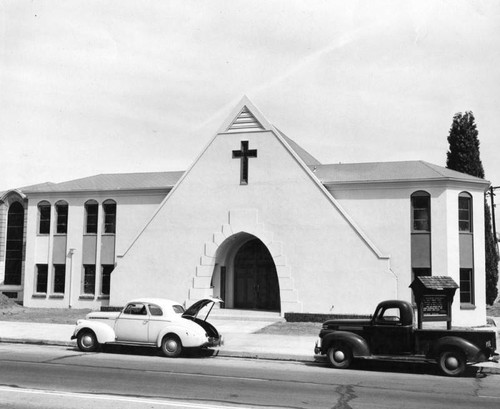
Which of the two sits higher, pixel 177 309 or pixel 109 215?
pixel 109 215

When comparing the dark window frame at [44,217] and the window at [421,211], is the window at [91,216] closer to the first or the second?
the dark window frame at [44,217]

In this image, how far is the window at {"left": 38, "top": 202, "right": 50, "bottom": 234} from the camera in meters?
33.2

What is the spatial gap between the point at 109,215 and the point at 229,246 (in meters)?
7.23

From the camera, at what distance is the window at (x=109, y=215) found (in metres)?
32.1

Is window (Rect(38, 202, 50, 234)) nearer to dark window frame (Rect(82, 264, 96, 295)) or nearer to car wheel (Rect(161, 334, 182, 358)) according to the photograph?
dark window frame (Rect(82, 264, 96, 295))

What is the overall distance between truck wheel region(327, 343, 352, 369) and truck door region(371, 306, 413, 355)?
64 cm

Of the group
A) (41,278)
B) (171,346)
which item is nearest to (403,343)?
(171,346)

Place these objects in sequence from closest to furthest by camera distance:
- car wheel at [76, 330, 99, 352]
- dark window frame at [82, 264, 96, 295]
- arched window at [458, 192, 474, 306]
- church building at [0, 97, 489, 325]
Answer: car wheel at [76, 330, 99, 352] → church building at [0, 97, 489, 325] → arched window at [458, 192, 474, 306] → dark window frame at [82, 264, 96, 295]

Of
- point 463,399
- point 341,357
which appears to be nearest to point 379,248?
point 341,357

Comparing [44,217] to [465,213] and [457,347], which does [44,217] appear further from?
[457,347]

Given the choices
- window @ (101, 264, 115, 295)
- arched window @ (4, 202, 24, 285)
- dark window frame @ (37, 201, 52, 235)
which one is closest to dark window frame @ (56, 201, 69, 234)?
dark window frame @ (37, 201, 52, 235)

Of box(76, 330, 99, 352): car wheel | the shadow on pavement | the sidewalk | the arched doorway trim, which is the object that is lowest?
the shadow on pavement

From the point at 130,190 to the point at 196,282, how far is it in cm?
634

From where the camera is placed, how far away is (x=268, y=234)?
27578mm
